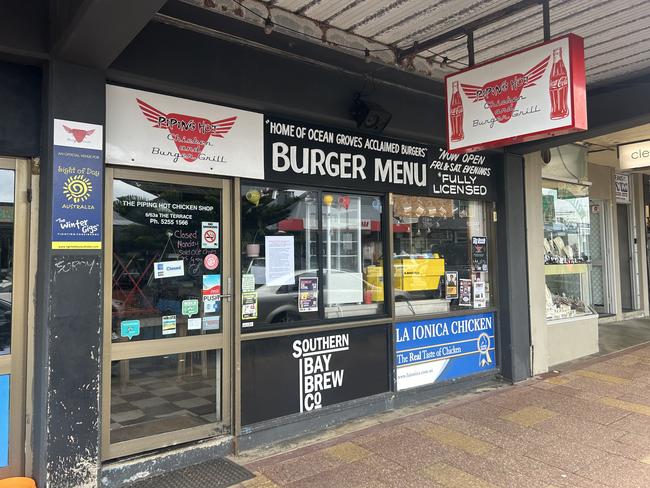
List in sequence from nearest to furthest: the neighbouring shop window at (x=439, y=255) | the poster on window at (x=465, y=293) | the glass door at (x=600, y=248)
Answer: the neighbouring shop window at (x=439, y=255) → the poster on window at (x=465, y=293) → the glass door at (x=600, y=248)

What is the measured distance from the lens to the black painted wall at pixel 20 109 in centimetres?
320

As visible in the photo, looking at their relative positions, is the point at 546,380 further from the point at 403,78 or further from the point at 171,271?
the point at 171,271

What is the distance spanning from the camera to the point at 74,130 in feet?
10.5

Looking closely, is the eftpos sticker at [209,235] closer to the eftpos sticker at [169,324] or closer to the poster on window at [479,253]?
the eftpos sticker at [169,324]

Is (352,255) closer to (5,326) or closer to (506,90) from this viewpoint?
(506,90)

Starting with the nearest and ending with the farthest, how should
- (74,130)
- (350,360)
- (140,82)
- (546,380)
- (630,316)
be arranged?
(74,130)
(140,82)
(350,360)
(546,380)
(630,316)

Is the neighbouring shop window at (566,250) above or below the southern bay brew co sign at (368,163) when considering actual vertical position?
below

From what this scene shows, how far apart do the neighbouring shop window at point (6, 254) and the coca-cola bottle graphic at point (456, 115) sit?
11.4 ft

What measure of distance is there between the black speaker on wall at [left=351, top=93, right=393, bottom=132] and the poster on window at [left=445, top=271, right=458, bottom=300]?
210cm

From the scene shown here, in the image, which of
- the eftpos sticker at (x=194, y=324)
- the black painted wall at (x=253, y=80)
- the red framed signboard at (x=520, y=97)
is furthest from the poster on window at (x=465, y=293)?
the eftpos sticker at (x=194, y=324)

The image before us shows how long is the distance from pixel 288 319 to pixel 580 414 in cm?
308

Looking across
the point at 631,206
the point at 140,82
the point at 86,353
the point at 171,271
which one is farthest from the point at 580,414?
the point at 631,206

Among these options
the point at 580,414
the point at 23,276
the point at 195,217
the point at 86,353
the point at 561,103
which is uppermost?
the point at 561,103

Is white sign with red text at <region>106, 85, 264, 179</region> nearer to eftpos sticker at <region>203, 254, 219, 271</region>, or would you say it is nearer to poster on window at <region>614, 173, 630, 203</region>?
eftpos sticker at <region>203, 254, 219, 271</region>
